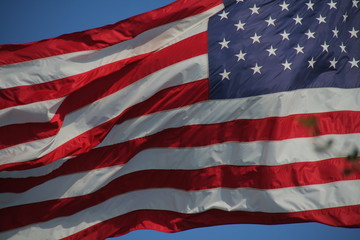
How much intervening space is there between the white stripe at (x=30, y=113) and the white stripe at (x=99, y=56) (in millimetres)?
442

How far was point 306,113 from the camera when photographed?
10.9 metres

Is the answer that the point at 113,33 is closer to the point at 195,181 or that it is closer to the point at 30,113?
the point at 30,113

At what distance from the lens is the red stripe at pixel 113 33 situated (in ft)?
38.8

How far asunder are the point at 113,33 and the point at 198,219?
3.76 m

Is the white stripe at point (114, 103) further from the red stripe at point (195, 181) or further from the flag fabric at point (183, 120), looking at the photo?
the red stripe at point (195, 181)

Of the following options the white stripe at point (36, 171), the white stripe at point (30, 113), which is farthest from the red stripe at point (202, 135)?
the white stripe at point (30, 113)

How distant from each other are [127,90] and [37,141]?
6.08 ft

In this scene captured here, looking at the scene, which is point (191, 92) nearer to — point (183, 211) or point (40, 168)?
point (183, 211)

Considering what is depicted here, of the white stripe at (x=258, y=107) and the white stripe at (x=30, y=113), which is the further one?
the white stripe at (x=30, y=113)

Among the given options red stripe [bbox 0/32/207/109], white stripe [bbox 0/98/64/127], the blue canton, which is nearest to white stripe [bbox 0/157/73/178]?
white stripe [bbox 0/98/64/127]

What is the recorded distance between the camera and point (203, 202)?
10.9 metres

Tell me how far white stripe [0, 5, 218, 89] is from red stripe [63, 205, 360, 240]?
Answer: 9.30ft

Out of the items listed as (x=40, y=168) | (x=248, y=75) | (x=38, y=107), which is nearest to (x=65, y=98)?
(x=38, y=107)

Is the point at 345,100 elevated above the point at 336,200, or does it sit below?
above
